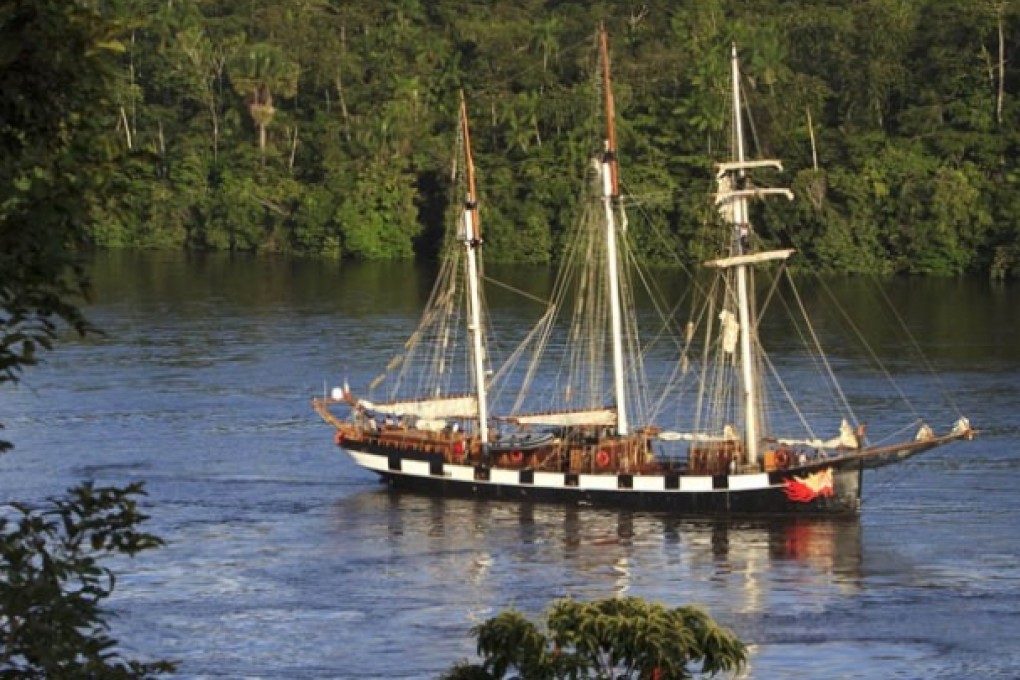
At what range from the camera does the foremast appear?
64562 mm

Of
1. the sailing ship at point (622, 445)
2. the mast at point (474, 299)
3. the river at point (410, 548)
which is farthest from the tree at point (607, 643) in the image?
the mast at point (474, 299)

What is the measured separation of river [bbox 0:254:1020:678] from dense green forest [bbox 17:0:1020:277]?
3943cm

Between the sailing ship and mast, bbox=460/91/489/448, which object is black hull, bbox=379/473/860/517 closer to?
the sailing ship

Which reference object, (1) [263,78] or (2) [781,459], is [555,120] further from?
(2) [781,459]

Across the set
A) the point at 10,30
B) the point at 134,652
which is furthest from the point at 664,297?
the point at 10,30

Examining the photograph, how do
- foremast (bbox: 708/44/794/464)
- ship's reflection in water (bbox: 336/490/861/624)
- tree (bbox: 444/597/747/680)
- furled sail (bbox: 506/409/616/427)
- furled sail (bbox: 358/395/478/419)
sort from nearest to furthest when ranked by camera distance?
tree (bbox: 444/597/747/680)
ship's reflection in water (bbox: 336/490/861/624)
foremast (bbox: 708/44/794/464)
furled sail (bbox: 506/409/616/427)
furled sail (bbox: 358/395/478/419)

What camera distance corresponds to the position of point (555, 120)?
467 ft

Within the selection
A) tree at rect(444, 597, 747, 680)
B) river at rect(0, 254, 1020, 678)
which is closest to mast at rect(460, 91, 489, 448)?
river at rect(0, 254, 1020, 678)

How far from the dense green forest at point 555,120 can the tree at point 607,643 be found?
9907 cm

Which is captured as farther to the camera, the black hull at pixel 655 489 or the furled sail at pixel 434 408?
the furled sail at pixel 434 408

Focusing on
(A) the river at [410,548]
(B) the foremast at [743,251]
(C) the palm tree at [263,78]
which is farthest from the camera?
(C) the palm tree at [263,78]

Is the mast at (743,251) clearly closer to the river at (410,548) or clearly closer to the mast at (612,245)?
the river at (410,548)

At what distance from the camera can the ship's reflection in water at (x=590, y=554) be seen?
180ft

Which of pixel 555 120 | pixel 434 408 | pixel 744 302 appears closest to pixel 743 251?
pixel 744 302
